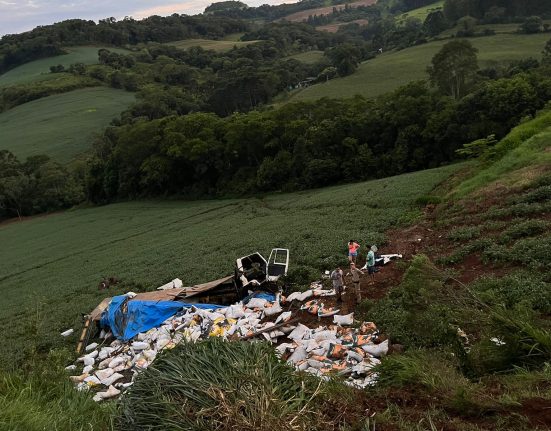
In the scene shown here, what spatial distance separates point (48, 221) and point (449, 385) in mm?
62553

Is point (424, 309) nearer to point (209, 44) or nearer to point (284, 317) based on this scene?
point (284, 317)

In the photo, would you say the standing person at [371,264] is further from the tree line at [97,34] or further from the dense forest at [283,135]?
the tree line at [97,34]

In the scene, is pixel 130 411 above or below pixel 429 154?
above

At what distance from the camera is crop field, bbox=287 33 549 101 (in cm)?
8244

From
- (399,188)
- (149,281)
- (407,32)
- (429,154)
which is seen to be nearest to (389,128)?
(429,154)

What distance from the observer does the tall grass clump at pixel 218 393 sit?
236 inches

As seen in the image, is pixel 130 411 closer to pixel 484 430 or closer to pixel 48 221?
pixel 484 430

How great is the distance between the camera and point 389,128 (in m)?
47.6

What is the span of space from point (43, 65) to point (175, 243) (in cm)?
14407

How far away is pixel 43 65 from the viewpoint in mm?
150500

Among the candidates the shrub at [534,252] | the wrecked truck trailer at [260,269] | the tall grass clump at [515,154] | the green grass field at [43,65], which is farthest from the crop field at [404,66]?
the green grass field at [43,65]

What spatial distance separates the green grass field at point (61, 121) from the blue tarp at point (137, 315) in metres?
80.6

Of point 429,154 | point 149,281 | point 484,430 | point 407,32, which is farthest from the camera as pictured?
point 407,32

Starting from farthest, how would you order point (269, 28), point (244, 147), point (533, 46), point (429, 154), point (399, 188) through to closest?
point (269, 28), point (533, 46), point (244, 147), point (429, 154), point (399, 188)
